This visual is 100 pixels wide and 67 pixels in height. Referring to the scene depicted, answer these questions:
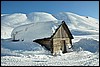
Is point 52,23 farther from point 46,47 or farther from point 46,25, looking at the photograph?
point 46,47

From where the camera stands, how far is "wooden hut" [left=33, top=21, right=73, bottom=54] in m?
28.1

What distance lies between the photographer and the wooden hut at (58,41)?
28.1 metres

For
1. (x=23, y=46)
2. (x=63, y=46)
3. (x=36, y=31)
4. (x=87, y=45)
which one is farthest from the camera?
(x=87, y=45)

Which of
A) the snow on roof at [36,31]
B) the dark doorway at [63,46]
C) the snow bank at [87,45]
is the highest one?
the snow on roof at [36,31]

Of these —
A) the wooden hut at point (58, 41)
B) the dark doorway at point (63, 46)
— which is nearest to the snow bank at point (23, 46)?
the wooden hut at point (58, 41)

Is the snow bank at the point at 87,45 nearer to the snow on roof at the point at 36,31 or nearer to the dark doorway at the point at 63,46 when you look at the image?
the dark doorway at the point at 63,46

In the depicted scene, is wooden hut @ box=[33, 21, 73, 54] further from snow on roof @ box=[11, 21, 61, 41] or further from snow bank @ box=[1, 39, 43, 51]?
snow bank @ box=[1, 39, 43, 51]

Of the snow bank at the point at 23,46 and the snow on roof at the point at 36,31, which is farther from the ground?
the snow on roof at the point at 36,31

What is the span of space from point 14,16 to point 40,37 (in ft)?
364

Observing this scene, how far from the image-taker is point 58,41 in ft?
94.6

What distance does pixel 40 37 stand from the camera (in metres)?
29.2

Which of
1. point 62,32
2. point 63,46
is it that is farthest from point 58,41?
point 62,32

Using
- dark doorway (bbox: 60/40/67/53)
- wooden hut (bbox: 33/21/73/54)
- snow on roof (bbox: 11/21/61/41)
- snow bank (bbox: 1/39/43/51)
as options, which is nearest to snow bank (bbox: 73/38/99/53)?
wooden hut (bbox: 33/21/73/54)

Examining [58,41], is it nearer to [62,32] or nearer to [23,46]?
[62,32]
